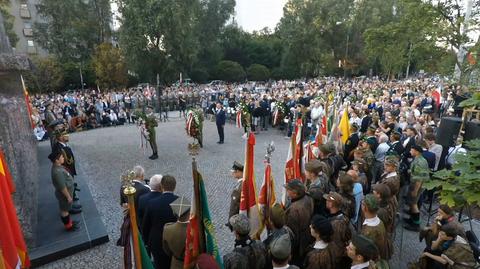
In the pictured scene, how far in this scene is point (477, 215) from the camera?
7156mm

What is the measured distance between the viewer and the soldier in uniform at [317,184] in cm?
456

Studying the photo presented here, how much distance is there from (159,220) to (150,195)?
1.51 feet

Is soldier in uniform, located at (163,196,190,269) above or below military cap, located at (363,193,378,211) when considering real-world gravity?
below

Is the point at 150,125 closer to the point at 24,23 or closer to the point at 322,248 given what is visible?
the point at 322,248

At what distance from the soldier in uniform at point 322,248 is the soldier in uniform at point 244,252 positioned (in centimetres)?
55

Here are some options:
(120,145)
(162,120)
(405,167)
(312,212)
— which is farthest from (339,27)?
(312,212)

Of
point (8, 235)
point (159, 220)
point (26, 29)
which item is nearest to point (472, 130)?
point (159, 220)

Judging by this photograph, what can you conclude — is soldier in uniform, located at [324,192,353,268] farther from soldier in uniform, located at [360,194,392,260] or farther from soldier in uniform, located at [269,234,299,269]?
soldier in uniform, located at [269,234,299,269]

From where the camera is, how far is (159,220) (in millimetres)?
4309

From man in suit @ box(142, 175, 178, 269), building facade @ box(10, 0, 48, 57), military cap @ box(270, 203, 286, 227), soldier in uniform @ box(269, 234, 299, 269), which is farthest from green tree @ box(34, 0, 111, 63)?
soldier in uniform @ box(269, 234, 299, 269)

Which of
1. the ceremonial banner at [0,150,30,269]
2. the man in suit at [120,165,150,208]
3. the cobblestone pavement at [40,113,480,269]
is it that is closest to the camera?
the ceremonial banner at [0,150,30,269]

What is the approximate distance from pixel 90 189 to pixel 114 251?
370cm

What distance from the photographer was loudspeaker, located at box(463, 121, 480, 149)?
15.7 ft

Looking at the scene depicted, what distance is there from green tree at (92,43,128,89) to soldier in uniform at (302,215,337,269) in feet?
110
